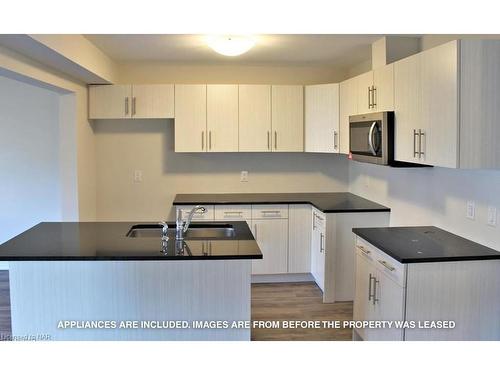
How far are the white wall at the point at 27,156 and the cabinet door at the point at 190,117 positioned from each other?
1389 mm

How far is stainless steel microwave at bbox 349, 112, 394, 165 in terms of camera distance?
11.1 feet

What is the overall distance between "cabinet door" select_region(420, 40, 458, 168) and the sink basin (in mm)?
1390

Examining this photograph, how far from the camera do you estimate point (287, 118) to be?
197 inches

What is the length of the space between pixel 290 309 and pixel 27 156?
3.23m

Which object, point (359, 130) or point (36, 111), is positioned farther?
point (36, 111)

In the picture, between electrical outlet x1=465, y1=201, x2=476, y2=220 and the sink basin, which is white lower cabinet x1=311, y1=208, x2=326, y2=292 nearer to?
the sink basin

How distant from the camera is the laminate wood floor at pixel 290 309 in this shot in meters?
3.69

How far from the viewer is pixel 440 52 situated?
2701 mm

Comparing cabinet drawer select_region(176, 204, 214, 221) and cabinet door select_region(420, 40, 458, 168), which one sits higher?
cabinet door select_region(420, 40, 458, 168)

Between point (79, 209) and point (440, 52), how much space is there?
11.1 ft

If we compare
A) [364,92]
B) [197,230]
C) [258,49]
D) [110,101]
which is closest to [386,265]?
[197,230]

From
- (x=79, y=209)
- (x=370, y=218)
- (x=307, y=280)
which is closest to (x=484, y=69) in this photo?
(x=370, y=218)

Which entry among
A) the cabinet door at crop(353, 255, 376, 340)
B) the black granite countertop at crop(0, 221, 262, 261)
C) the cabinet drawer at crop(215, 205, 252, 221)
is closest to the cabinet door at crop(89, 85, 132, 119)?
the cabinet drawer at crop(215, 205, 252, 221)
